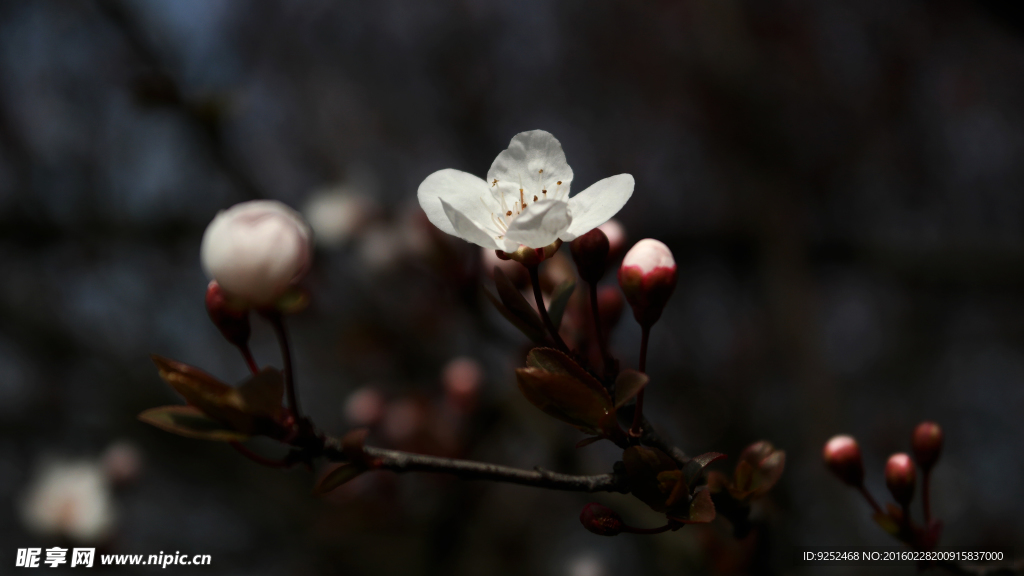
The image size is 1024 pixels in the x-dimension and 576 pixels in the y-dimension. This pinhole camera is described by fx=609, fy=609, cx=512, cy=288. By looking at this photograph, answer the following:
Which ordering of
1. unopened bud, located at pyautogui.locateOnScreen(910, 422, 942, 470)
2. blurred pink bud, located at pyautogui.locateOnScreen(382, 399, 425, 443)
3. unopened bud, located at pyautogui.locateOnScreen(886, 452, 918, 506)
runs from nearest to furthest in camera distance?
unopened bud, located at pyautogui.locateOnScreen(886, 452, 918, 506) < unopened bud, located at pyautogui.locateOnScreen(910, 422, 942, 470) < blurred pink bud, located at pyautogui.locateOnScreen(382, 399, 425, 443)

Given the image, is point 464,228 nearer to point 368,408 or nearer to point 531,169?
point 531,169

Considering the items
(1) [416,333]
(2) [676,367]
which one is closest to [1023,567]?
(1) [416,333]

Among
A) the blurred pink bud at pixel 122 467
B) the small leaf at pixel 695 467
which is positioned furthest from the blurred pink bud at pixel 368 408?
the small leaf at pixel 695 467


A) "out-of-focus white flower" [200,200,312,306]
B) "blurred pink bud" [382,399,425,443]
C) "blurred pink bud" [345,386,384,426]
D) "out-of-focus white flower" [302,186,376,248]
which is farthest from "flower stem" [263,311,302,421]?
"out-of-focus white flower" [302,186,376,248]

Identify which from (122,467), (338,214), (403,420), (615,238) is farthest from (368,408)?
(615,238)

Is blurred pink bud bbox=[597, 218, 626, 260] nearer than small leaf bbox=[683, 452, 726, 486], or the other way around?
small leaf bbox=[683, 452, 726, 486]

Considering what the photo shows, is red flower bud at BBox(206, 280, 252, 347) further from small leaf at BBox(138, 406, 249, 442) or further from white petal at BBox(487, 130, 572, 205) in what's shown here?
white petal at BBox(487, 130, 572, 205)
